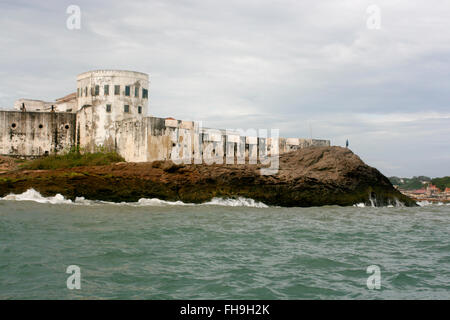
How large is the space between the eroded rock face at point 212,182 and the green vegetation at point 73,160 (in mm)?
4904

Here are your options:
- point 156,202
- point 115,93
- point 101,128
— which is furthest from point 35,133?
point 156,202

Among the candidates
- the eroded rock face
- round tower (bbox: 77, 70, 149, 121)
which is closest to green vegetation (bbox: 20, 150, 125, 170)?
round tower (bbox: 77, 70, 149, 121)

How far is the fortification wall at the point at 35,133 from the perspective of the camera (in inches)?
1221

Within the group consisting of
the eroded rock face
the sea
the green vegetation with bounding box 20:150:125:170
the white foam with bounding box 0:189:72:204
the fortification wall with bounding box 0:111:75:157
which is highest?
the fortification wall with bounding box 0:111:75:157

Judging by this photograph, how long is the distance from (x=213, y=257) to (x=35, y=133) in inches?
1020

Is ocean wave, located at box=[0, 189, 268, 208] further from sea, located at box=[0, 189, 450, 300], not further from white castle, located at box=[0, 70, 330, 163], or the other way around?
white castle, located at box=[0, 70, 330, 163]

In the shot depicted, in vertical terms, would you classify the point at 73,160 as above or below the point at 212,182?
above

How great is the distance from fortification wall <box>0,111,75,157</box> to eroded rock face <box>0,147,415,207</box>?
9.58m

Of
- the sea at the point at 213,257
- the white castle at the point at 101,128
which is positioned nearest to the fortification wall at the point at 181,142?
the white castle at the point at 101,128

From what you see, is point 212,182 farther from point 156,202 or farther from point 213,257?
point 213,257

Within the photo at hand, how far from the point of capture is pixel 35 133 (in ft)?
104

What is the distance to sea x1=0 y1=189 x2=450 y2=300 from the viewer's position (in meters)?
7.08

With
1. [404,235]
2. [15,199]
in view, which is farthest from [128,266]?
[15,199]
